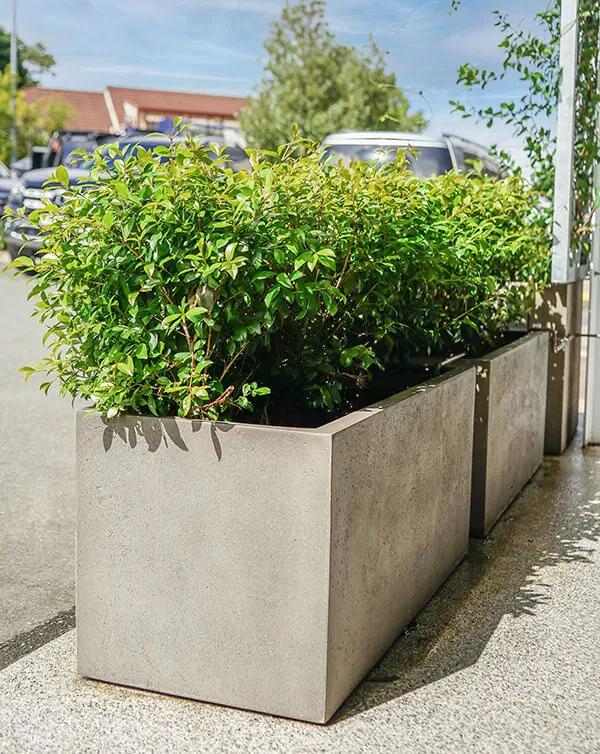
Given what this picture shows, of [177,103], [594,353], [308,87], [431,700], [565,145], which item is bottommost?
[431,700]

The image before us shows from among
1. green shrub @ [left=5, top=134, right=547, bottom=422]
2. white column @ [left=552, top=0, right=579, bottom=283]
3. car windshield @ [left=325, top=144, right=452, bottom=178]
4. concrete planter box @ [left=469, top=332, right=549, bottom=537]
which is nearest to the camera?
green shrub @ [left=5, top=134, right=547, bottom=422]

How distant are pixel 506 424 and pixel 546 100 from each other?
90.3 inches

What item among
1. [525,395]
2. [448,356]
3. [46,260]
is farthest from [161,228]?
[525,395]

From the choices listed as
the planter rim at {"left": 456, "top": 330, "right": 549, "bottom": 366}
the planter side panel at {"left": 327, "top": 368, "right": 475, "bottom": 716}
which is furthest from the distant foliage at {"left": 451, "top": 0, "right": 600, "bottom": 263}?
the planter side panel at {"left": 327, "top": 368, "right": 475, "bottom": 716}

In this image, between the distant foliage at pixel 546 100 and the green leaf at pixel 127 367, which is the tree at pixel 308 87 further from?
the green leaf at pixel 127 367

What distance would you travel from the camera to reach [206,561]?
3.05 metres

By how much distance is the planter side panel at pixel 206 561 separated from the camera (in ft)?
9.64

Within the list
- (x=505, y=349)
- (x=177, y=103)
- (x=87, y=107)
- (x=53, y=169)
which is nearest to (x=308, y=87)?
(x=53, y=169)

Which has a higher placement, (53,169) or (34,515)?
(53,169)

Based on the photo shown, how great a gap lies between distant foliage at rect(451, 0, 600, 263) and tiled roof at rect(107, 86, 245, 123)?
47383 millimetres

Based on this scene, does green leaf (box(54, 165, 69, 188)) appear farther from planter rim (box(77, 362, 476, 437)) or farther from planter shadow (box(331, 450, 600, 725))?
planter shadow (box(331, 450, 600, 725))

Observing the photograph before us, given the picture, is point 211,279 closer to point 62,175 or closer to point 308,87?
point 62,175

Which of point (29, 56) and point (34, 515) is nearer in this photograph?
point (34, 515)

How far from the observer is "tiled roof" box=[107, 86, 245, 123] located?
53.7 metres
